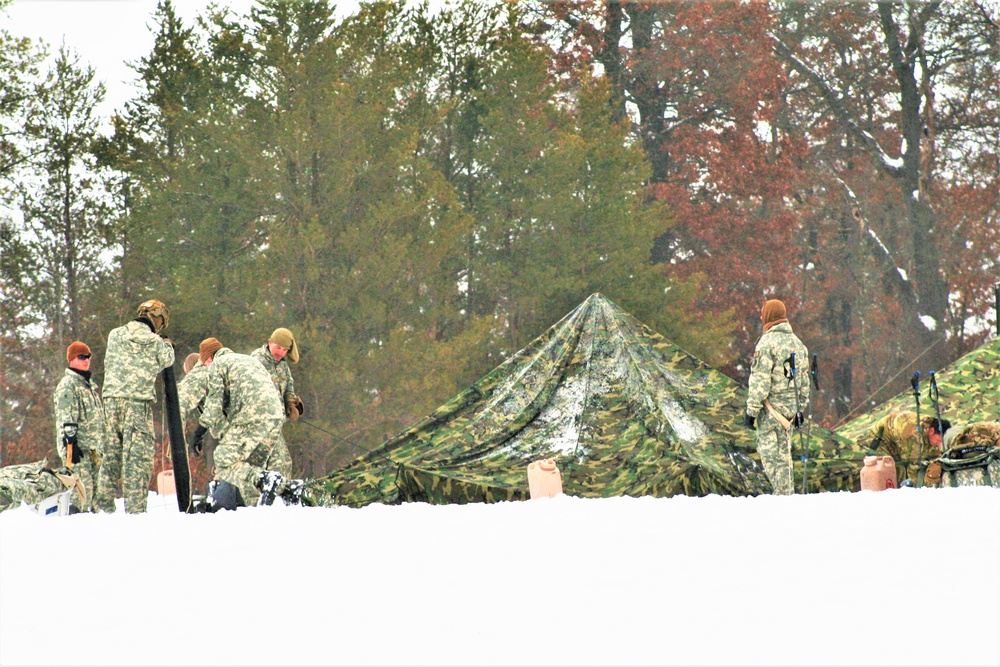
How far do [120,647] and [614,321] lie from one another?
264 inches

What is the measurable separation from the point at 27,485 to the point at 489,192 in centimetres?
1395

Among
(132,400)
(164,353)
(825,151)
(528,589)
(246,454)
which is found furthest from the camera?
(825,151)

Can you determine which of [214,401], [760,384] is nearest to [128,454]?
[214,401]

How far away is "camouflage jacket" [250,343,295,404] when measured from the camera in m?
9.65

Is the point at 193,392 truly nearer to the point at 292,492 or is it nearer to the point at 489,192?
the point at 292,492

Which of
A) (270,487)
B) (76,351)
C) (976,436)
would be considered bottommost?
(976,436)

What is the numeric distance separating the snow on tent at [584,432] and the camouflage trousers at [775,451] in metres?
0.38

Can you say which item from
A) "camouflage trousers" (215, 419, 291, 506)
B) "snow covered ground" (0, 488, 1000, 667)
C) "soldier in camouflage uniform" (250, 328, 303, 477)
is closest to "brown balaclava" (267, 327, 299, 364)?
"soldier in camouflage uniform" (250, 328, 303, 477)

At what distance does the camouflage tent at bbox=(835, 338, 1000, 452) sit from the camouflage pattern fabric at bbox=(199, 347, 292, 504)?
5847 millimetres

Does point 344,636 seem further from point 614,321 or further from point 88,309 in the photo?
point 88,309

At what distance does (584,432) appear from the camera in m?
10.1

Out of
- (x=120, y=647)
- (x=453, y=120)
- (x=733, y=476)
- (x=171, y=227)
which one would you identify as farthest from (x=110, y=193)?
(x=120, y=647)

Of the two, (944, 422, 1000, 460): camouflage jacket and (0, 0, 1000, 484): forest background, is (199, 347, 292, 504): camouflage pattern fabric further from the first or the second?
(0, 0, 1000, 484): forest background

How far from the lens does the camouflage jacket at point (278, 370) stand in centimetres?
965
